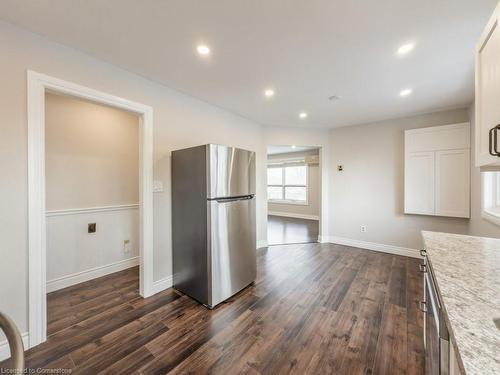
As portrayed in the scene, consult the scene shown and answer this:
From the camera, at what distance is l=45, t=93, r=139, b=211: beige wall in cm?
253

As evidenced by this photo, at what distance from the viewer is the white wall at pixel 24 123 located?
5.04ft

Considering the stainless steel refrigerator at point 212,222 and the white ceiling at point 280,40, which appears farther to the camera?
the stainless steel refrigerator at point 212,222

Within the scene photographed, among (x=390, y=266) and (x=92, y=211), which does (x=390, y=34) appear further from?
(x=92, y=211)

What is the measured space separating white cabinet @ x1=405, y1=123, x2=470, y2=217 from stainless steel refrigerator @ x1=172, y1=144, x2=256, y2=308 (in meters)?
2.75

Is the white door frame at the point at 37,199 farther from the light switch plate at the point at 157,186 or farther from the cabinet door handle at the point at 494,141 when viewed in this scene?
the cabinet door handle at the point at 494,141

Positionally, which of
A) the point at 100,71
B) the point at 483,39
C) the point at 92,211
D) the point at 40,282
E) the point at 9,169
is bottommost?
the point at 40,282

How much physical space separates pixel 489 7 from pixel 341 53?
0.91 meters

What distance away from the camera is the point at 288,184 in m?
7.89

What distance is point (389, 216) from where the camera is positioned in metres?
3.79

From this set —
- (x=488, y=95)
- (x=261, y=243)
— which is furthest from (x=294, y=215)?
(x=488, y=95)

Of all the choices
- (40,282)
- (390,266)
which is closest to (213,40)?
(40,282)

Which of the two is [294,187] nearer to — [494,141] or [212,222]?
[212,222]

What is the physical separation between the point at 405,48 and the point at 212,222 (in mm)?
2352

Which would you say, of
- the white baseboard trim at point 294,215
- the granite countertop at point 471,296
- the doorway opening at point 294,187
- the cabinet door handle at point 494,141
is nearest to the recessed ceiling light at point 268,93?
the cabinet door handle at point 494,141
